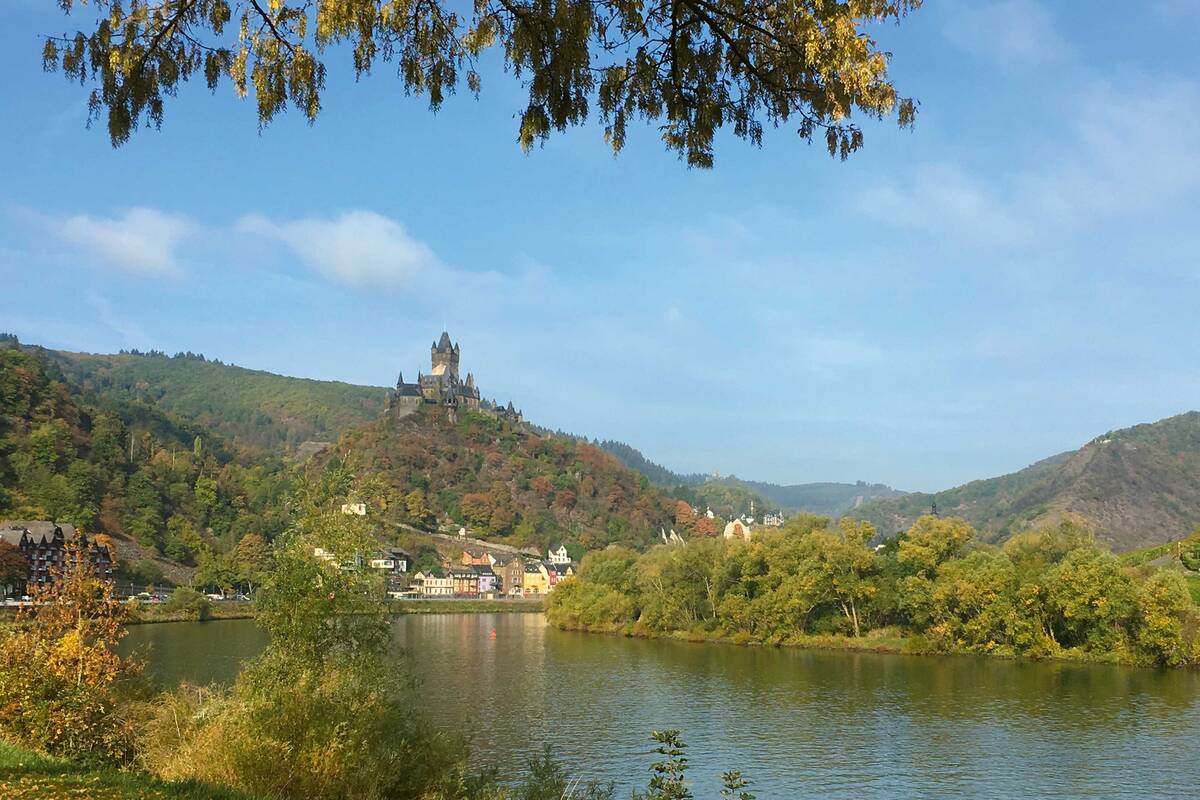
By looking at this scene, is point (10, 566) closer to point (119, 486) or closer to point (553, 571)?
point (119, 486)

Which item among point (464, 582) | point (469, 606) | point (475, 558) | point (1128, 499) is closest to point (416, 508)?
point (475, 558)

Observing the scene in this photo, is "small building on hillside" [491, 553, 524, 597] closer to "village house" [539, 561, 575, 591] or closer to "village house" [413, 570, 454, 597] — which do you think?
"village house" [539, 561, 575, 591]

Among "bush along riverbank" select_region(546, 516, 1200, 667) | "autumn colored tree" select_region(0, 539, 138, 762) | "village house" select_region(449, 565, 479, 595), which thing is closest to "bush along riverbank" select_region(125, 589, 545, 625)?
"bush along riverbank" select_region(546, 516, 1200, 667)

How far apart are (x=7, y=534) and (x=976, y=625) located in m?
77.4

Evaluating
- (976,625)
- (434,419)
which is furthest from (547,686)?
(434,419)

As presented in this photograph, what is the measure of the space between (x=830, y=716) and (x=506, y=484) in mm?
146981

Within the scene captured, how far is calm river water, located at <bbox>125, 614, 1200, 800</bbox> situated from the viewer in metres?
23.1

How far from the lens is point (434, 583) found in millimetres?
129750

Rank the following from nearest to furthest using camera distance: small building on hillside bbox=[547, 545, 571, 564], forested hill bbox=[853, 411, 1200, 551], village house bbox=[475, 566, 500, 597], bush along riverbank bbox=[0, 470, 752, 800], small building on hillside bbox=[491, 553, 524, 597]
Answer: bush along riverbank bbox=[0, 470, 752, 800] < village house bbox=[475, 566, 500, 597] < small building on hillside bbox=[491, 553, 524, 597] < small building on hillside bbox=[547, 545, 571, 564] < forested hill bbox=[853, 411, 1200, 551]

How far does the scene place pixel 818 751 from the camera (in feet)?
85.3

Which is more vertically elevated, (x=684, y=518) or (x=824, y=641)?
(x=684, y=518)

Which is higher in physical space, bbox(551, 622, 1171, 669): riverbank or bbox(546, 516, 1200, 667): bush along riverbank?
bbox(546, 516, 1200, 667): bush along riverbank

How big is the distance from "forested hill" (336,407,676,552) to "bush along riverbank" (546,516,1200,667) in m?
87.1

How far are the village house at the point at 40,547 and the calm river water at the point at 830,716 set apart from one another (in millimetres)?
31351
